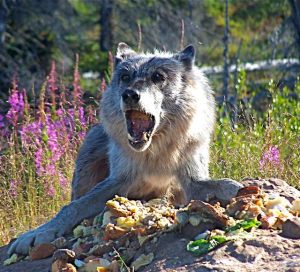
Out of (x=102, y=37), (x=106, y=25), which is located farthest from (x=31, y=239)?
(x=102, y=37)

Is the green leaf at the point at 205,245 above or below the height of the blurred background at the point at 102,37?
below

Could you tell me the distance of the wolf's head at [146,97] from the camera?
652cm

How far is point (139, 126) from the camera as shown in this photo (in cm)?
666

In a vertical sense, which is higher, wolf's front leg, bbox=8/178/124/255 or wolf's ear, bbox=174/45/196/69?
wolf's ear, bbox=174/45/196/69

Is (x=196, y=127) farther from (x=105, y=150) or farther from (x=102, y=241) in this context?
(x=102, y=241)

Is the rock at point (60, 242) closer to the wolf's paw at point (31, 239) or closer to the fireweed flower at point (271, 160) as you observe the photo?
the wolf's paw at point (31, 239)

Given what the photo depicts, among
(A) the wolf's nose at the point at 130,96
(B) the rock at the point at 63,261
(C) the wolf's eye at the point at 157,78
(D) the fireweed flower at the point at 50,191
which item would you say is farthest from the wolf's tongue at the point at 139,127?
(D) the fireweed flower at the point at 50,191

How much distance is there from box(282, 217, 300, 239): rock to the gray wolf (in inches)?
52.4

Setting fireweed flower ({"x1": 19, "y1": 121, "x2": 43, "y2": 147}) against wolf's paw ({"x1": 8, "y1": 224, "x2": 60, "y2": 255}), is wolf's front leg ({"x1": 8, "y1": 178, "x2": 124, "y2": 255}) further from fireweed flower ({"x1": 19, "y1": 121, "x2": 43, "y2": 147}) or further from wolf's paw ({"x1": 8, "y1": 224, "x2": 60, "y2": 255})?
fireweed flower ({"x1": 19, "y1": 121, "x2": 43, "y2": 147})

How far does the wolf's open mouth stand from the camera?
6523mm

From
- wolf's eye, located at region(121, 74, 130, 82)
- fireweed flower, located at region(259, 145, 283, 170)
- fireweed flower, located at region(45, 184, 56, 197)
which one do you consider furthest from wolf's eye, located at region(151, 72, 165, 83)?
fireweed flower, located at region(45, 184, 56, 197)

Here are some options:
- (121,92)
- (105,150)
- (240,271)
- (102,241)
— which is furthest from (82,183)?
(240,271)

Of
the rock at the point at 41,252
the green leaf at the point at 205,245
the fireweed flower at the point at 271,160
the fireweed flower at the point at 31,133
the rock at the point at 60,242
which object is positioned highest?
the fireweed flower at the point at 31,133

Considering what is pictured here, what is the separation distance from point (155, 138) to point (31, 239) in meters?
1.33
